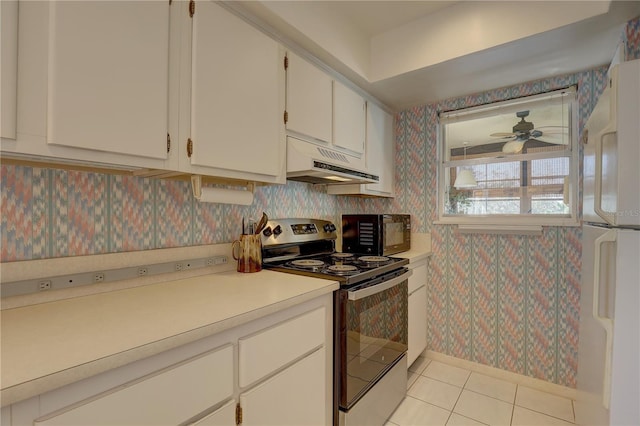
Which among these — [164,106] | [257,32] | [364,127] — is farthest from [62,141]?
[364,127]

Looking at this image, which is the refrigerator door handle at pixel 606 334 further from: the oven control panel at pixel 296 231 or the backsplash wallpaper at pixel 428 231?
the oven control panel at pixel 296 231

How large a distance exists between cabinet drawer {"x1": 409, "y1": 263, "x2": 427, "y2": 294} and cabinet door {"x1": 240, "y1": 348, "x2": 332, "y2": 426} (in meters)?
1.12

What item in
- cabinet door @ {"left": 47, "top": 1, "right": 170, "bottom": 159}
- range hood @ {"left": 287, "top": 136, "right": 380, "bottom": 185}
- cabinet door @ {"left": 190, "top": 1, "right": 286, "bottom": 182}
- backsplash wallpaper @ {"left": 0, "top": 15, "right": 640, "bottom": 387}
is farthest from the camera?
range hood @ {"left": 287, "top": 136, "right": 380, "bottom": 185}

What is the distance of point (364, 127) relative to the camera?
235 centimetres

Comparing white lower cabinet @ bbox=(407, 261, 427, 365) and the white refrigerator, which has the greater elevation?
the white refrigerator

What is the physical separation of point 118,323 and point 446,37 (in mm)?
2232

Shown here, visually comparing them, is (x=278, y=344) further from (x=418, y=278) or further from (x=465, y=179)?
(x=465, y=179)

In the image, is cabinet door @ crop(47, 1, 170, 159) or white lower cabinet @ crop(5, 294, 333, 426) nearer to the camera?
white lower cabinet @ crop(5, 294, 333, 426)

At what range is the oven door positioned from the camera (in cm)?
143

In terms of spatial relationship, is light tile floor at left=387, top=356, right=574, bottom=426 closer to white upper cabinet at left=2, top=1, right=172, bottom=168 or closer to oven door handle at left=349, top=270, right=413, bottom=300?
oven door handle at left=349, top=270, right=413, bottom=300

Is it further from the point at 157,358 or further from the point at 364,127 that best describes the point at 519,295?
the point at 157,358

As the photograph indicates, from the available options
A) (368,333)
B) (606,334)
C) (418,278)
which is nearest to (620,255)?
(606,334)

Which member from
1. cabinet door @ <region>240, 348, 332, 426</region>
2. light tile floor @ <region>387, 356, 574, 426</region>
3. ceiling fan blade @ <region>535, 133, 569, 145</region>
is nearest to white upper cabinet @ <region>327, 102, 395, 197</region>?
ceiling fan blade @ <region>535, 133, 569, 145</region>

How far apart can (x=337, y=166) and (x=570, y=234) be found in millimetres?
1684
